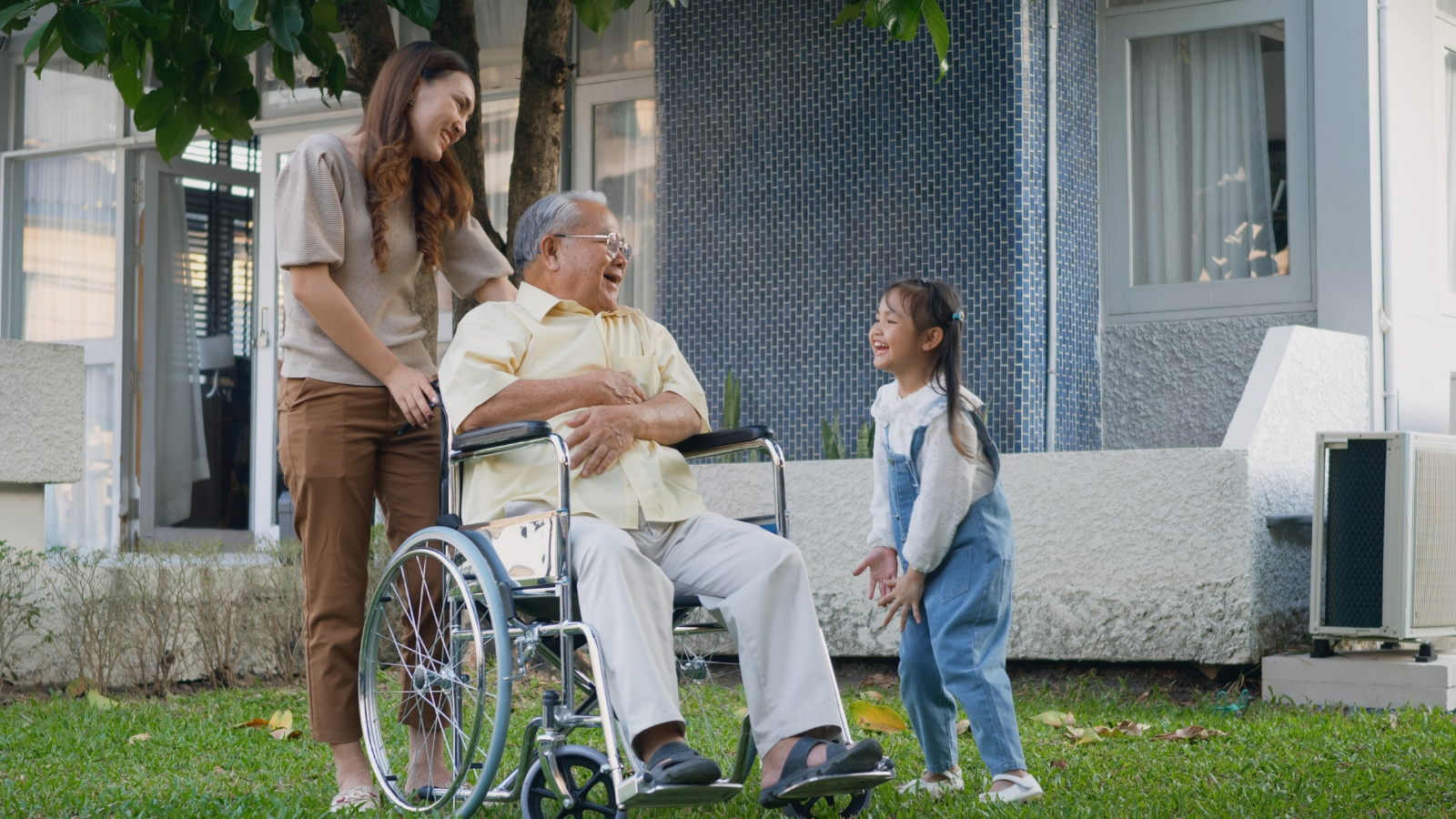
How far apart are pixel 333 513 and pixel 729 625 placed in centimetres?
106

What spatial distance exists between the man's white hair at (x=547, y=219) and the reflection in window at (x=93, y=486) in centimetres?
672

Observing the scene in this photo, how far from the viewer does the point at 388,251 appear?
362 cm

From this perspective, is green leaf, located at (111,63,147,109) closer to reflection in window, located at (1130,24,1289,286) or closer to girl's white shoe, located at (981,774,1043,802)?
girl's white shoe, located at (981,774,1043,802)

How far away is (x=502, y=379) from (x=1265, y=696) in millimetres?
3269

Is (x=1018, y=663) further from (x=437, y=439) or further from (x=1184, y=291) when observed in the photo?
(x=437, y=439)

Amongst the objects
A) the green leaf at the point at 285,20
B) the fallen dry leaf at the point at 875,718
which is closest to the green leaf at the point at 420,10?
the green leaf at the point at 285,20

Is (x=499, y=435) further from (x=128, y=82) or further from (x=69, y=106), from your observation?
(x=69, y=106)

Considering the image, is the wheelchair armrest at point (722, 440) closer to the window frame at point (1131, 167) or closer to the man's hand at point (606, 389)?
the man's hand at point (606, 389)

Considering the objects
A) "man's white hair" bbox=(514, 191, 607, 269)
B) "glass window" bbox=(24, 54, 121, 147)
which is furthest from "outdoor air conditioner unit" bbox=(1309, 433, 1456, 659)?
"glass window" bbox=(24, 54, 121, 147)

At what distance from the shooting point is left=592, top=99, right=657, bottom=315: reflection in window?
8.21m

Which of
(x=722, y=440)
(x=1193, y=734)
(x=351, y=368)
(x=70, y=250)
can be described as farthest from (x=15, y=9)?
(x=70, y=250)

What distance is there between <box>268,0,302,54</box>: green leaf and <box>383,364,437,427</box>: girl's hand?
99 centimetres

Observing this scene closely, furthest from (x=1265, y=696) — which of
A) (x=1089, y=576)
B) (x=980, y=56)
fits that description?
(x=980, y=56)

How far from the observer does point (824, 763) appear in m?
2.88
